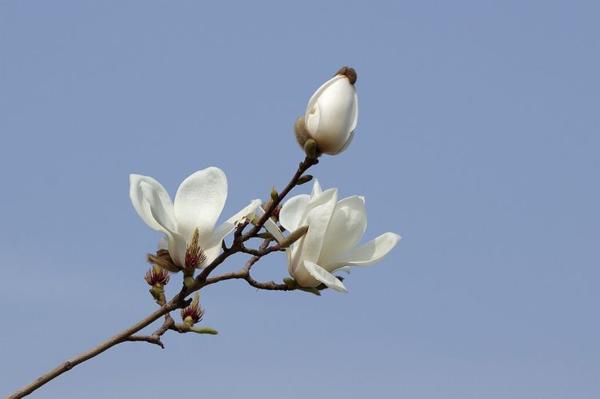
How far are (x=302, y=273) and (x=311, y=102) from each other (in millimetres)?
380

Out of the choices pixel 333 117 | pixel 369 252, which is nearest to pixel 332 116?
pixel 333 117

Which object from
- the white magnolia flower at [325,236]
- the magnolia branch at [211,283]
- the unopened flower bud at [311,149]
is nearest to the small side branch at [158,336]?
the magnolia branch at [211,283]

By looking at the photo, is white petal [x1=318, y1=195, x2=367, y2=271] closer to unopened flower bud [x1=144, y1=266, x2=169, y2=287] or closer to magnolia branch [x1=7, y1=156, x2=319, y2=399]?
magnolia branch [x1=7, y1=156, x2=319, y2=399]

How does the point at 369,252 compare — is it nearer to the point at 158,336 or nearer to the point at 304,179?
the point at 304,179

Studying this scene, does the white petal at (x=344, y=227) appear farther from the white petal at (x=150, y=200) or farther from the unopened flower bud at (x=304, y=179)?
the white petal at (x=150, y=200)

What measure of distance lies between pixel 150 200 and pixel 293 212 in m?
0.32

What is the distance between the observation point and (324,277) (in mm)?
2182

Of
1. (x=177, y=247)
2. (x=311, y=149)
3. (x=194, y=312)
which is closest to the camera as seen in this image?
(x=311, y=149)

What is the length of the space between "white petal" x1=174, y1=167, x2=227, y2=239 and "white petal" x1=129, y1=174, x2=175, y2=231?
0.03 metres

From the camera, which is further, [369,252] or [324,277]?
[369,252]

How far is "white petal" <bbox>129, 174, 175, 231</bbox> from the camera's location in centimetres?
225

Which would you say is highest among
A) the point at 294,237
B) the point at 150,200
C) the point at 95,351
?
the point at 150,200

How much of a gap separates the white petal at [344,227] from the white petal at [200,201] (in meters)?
0.26

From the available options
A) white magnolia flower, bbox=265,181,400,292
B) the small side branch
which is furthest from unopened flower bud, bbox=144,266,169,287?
white magnolia flower, bbox=265,181,400,292
